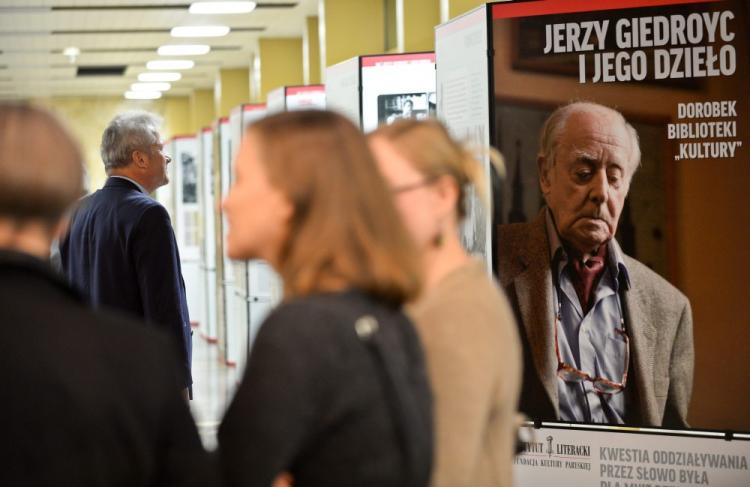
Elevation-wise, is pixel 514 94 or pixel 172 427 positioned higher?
pixel 514 94

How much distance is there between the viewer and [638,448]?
419 centimetres

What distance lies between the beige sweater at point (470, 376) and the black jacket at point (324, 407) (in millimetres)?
150

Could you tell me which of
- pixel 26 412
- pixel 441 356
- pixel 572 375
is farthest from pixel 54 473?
pixel 572 375

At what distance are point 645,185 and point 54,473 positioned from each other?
3111mm

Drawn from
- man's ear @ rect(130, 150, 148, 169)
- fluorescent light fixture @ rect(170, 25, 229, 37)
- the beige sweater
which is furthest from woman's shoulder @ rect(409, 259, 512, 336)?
fluorescent light fixture @ rect(170, 25, 229, 37)

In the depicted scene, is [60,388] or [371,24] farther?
[371,24]

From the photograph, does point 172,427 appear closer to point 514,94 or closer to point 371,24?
point 514,94

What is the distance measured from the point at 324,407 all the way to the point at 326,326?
0.33ft

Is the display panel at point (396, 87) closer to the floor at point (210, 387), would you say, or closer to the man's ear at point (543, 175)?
the man's ear at point (543, 175)

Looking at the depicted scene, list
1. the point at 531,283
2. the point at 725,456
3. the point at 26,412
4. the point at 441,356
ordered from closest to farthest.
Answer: the point at 26,412
the point at 441,356
the point at 725,456
the point at 531,283

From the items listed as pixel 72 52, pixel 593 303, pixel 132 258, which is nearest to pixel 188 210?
pixel 72 52

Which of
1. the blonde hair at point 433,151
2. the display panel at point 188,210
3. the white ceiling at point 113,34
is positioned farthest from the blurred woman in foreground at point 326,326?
the display panel at point 188,210

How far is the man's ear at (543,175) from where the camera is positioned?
169 inches

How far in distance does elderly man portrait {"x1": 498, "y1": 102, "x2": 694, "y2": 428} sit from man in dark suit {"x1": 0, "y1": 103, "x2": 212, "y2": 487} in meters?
2.87
